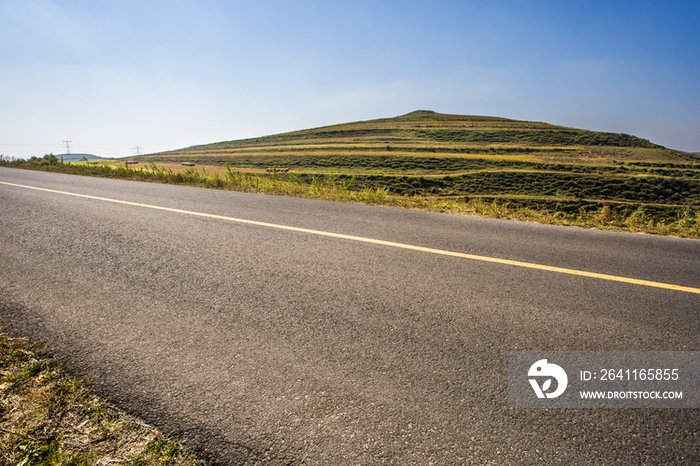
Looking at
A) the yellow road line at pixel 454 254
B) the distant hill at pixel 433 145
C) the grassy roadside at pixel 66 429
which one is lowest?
the grassy roadside at pixel 66 429

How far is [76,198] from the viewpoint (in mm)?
7148

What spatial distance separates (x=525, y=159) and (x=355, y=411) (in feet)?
186

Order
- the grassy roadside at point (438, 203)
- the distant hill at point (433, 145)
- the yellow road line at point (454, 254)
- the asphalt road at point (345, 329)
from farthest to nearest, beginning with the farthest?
the distant hill at point (433, 145) → the grassy roadside at point (438, 203) → the yellow road line at point (454, 254) → the asphalt road at point (345, 329)

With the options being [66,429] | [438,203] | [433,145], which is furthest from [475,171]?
[66,429]

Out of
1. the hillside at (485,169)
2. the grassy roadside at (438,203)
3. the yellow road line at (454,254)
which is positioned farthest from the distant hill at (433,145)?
the yellow road line at (454,254)

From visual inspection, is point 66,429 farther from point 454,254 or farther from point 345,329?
point 454,254

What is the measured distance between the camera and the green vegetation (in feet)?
28.5

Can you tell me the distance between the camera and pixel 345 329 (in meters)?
2.57

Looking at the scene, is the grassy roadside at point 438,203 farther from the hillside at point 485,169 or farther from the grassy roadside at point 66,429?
the grassy roadside at point 66,429

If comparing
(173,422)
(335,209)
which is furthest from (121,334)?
(335,209)

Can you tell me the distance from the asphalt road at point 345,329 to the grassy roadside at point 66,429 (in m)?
0.11

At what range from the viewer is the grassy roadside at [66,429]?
1.51 metres

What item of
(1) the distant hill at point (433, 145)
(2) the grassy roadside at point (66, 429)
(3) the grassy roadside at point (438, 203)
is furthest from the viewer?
(1) the distant hill at point (433, 145)

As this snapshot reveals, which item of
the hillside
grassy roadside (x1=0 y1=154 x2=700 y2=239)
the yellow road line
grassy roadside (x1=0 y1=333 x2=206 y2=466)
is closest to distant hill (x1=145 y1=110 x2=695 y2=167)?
the hillside
